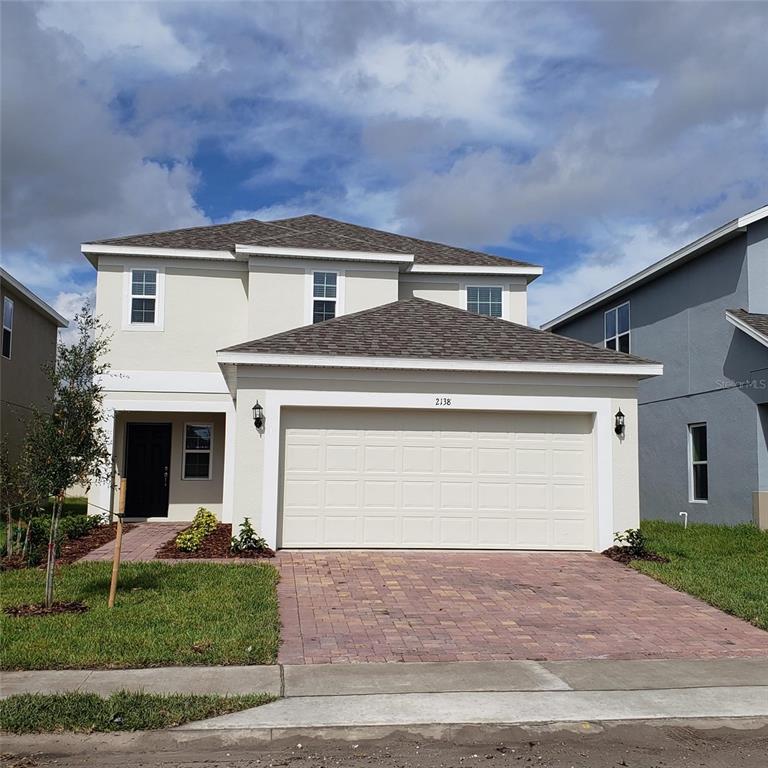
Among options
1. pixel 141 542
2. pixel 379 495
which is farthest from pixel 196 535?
pixel 379 495

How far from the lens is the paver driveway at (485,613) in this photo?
801cm

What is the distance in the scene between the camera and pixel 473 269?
778 inches

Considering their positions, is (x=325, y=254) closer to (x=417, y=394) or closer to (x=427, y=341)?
(x=427, y=341)

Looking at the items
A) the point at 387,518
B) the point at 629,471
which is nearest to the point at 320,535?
the point at 387,518

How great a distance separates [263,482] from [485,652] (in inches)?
239

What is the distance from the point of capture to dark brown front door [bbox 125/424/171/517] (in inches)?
749

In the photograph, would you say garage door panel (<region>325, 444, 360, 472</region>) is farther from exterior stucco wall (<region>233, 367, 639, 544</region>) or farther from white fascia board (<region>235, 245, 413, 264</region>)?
white fascia board (<region>235, 245, 413, 264</region>)

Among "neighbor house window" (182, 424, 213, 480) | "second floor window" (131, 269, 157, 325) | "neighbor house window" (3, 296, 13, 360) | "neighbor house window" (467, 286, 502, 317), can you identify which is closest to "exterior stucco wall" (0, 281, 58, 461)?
"neighbor house window" (3, 296, 13, 360)

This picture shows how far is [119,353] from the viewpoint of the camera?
18125mm

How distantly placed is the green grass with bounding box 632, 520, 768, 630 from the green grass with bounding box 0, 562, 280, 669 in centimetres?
561

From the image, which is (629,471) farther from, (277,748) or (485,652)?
(277,748)

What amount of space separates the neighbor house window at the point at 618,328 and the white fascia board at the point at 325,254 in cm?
697

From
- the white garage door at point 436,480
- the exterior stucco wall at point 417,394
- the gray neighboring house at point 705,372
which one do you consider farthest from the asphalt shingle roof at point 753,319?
the white garage door at point 436,480

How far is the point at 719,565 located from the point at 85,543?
1083cm
